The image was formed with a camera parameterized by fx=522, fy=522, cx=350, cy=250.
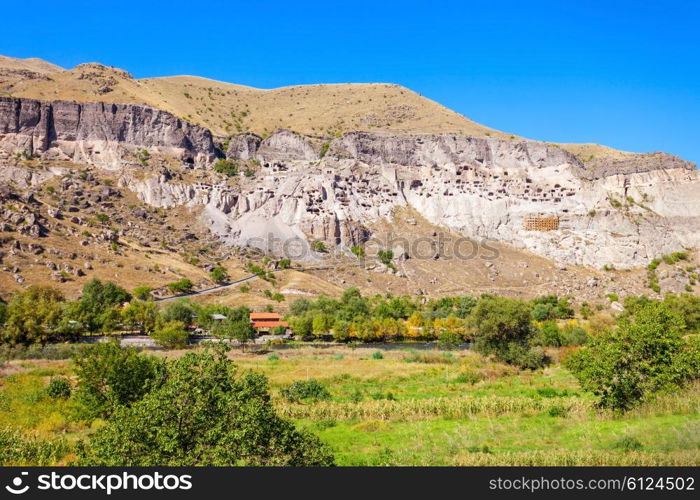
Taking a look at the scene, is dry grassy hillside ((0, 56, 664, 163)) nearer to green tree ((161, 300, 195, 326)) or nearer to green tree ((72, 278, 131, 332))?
green tree ((72, 278, 131, 332))

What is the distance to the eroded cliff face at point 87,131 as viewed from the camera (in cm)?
10388

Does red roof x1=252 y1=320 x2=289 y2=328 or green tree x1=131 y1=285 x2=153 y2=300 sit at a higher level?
green tree x1=131 y1=285 x2=153 y2=300

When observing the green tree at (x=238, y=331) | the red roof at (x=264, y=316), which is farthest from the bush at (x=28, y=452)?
the red roof at (x=264, y=316)

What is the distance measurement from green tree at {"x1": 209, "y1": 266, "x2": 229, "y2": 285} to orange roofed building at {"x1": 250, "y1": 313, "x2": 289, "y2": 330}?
50.2 ft

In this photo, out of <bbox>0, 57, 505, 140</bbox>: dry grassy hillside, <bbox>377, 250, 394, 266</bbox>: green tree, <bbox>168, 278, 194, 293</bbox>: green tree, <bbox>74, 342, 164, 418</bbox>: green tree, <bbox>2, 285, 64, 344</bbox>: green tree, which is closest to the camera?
<bbox>74, 342, 164, 418</bbox>: green tree

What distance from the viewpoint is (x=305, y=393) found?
2531 centimetres

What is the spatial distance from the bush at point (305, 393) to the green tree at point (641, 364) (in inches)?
471

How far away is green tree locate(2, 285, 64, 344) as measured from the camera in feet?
146

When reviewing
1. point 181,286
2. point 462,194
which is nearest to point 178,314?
point 181,286

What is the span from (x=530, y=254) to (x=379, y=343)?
50291 millimetres

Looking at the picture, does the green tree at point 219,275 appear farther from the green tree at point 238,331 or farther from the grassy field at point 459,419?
the grassy field at point 459,419

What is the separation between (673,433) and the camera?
1273cm

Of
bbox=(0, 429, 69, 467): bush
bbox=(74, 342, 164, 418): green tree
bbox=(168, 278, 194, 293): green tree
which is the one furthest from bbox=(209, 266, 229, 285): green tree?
bbox=(0, 429, 69, 467): bush

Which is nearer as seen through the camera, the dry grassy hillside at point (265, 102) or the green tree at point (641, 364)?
the green tree at point (641, 364)
